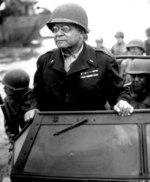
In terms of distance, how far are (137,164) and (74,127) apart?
484 millimetres

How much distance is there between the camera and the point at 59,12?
Result: 288 cm

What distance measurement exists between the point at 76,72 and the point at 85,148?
1.96ft

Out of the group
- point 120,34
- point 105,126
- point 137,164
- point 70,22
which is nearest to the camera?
point 137,164

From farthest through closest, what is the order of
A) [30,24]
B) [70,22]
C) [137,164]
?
[30,24], [70,22], [137,164]

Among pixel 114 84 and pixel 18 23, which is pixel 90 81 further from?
pixel 18 23

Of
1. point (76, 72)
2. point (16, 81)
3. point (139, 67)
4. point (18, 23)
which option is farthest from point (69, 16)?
point (18, 23)

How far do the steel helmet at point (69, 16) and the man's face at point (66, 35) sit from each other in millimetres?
40

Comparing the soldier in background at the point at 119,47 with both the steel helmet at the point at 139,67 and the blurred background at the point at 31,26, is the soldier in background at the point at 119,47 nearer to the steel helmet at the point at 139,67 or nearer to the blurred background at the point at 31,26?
the steel helmet at the point at 139,67

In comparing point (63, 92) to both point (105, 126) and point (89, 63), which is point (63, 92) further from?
point (105, 126)

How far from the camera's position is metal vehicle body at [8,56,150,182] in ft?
8.00

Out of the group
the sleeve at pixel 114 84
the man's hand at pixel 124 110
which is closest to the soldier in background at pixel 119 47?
the sleeve at pixel 114 84

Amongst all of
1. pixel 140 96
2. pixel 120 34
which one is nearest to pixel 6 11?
pixel 120 34

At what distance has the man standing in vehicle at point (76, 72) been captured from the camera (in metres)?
2.88

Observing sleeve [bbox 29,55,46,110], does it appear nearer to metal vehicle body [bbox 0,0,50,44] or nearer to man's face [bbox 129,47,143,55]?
man's face [bbox 129,47,143,55]
